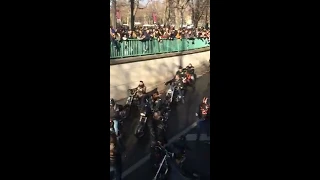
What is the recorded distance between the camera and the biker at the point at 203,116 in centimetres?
191

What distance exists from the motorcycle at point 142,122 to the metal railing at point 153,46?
243mm

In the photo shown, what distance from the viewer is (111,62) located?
6.15 ft

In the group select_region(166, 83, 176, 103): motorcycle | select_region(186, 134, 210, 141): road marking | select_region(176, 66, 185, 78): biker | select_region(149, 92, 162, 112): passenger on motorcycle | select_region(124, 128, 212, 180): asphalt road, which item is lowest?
select_region(124, 128, 212, 180): asphalt road

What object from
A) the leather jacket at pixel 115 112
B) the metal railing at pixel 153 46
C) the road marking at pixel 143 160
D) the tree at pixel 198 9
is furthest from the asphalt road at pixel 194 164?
the tree at pixel 198 9

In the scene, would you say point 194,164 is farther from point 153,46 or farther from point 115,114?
point 153,46

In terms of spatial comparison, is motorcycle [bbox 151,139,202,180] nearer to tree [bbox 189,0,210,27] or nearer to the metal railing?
the metal railing

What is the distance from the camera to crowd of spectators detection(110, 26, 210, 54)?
189 cm

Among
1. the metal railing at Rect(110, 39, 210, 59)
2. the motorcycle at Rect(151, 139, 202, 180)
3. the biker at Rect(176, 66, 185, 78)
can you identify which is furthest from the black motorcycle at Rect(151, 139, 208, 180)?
the metal railing at Rect(110, 39, 210, 59)

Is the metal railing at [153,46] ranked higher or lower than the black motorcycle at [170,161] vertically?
higher

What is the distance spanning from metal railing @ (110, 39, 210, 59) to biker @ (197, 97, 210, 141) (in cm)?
27

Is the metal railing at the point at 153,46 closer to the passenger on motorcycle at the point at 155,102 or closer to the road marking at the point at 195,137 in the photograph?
the passenger on motorcycle at the point at 155,102
